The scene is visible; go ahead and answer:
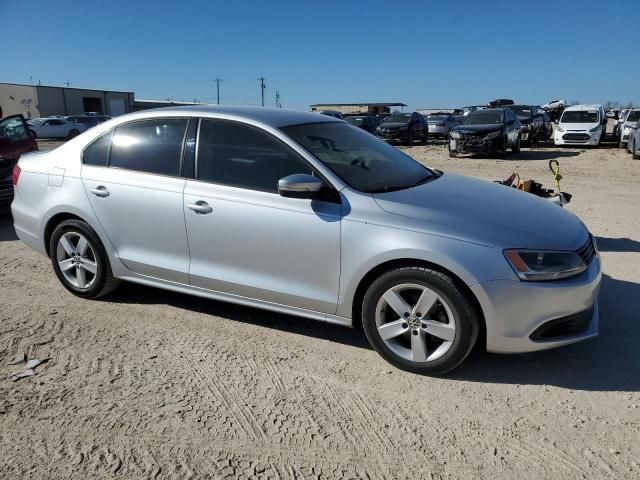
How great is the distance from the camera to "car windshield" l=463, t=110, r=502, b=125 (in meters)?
17.8

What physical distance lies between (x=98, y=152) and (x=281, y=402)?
8.87 ft

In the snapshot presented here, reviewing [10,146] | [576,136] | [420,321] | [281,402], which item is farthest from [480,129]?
[281,402]

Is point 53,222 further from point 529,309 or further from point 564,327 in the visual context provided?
point 564,327

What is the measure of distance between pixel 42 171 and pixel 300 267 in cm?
271

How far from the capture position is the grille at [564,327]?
122 inches

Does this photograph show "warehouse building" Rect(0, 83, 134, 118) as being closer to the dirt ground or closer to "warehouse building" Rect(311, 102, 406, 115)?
"warehouse building" Rect(311, 102, 406, 115)

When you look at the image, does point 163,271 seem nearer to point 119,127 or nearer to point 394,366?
point 119,127

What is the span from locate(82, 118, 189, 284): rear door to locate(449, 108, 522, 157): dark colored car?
14657mm

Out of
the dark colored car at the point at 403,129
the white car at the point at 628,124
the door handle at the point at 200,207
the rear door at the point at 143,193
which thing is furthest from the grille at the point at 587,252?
the dark colored car at the point at 403,129

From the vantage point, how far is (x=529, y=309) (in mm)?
3051

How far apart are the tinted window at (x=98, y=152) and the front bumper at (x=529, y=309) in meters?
3.15

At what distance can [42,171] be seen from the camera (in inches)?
184

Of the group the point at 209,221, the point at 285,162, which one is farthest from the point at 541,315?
the point at 209,221

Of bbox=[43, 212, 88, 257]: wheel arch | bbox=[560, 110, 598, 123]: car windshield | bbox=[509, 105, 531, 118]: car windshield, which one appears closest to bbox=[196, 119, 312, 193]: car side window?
bbox=[43, 212, 88, 257]: wheel arch
